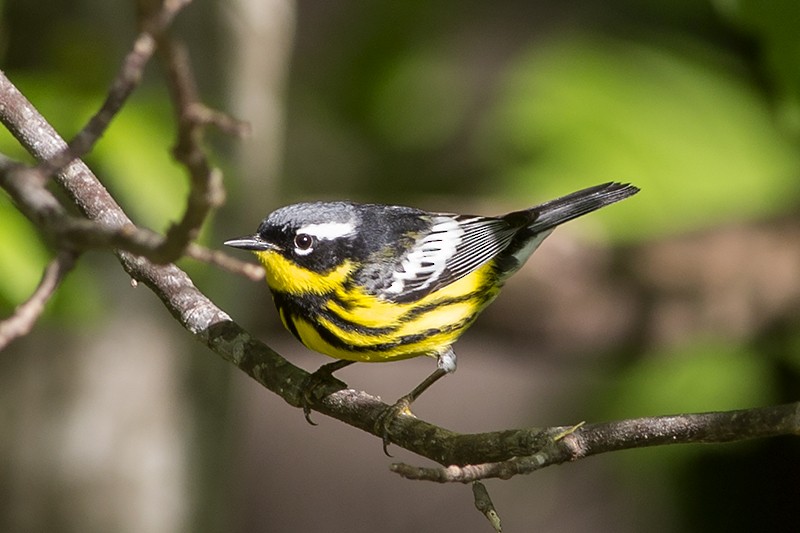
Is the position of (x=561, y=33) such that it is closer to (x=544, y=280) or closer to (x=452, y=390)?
(x=544, y=280)

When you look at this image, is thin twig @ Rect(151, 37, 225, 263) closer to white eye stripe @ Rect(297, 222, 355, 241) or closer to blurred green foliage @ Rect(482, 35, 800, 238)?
white eye stripe @ Rect(297, 222, 355, 241)

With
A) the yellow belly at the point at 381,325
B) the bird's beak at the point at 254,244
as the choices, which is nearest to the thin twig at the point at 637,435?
the yellow belly at the point at 381,325

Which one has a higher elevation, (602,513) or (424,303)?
(424,303)

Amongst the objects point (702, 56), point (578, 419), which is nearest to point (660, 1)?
point (702, 56)

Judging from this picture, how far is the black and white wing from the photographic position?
3488mm

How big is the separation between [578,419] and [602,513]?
6.47 feet

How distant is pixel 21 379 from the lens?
15.4 ft

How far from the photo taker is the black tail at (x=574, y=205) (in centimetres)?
380

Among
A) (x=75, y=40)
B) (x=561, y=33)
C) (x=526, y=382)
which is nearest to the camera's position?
(x=75, y=40)

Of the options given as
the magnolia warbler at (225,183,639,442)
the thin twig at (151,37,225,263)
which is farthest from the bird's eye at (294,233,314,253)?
the thin twig at (151,37,225,263)

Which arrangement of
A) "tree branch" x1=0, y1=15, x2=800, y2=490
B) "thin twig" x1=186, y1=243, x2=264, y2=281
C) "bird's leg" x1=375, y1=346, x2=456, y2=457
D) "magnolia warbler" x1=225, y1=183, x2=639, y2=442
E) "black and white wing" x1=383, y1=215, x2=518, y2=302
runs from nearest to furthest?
"thin twig" x1=186, y1=243, x2=264, y2=281
"tree branch" x1=0, y1=15, x2=800, y2=490
"bird's leg" x1=375, y1=346, x2=456, y2=457
"magnolia warbler" x1=225, y1=183, x2=639, y2=442
"black and white wing" x1=383, y1=215, x2=518, y2=302

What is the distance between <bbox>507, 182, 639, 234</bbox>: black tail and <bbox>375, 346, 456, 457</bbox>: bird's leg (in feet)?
2.14

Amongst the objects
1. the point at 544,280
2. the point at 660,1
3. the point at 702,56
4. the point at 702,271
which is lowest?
the point at 702,271

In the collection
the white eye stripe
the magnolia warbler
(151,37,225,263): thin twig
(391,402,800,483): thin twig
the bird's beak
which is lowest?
(391,402,800,483): thin twig
